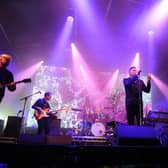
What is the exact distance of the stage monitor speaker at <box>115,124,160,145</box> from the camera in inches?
73.4

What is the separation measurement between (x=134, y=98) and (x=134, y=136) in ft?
4.61

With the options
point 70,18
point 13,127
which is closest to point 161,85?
point 70,18

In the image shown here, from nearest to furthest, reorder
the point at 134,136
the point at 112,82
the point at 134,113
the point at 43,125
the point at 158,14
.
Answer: the point at 134,136 < the point at 134,113 < the point at 43,125 < the point at 158,14 < the point at 112,82

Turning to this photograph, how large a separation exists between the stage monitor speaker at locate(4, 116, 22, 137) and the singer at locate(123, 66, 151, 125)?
8.34 feet

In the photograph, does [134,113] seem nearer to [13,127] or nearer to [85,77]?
[13,127]

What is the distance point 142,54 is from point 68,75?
311cm

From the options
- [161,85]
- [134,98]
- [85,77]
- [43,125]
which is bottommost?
[43,125]

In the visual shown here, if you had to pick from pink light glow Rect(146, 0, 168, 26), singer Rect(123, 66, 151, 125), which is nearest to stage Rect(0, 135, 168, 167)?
singer Rect(123, 66, 151, 125)

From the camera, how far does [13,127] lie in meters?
4.29

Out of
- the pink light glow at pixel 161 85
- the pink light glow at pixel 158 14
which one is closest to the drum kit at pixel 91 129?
the pink light glow at pixel 161 85

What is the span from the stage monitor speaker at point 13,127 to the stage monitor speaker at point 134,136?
299 centimetres

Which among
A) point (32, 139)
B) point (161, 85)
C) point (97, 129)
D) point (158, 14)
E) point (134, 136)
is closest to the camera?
point (134, 136)

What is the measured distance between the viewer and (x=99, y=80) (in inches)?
326

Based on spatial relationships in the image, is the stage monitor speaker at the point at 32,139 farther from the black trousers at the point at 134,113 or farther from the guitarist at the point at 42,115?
the guitarist at the point at 42,115
